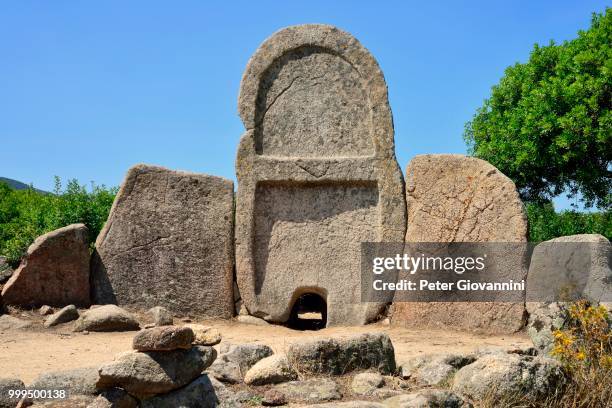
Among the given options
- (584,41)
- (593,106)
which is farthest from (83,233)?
(584,41)

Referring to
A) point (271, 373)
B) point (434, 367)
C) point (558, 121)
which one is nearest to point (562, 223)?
point (558, 121)

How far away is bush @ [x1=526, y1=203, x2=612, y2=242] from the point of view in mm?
15355

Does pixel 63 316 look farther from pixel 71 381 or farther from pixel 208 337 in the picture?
pixel 71 381

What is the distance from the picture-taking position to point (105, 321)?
8289 millimetres

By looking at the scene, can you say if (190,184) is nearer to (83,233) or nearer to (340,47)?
(83,233)

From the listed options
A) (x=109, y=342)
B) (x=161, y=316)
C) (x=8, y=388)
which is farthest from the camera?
(x=161, y=316)

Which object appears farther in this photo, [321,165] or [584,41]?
[584,41]

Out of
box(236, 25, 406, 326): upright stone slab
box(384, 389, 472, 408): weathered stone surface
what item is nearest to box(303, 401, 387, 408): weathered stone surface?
box(384, 389, 472, 408): weathered stone surface

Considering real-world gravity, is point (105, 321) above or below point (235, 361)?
above

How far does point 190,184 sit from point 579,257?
4.84 metres

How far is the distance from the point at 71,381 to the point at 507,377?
329 cm

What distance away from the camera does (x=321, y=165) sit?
9109 millimetres

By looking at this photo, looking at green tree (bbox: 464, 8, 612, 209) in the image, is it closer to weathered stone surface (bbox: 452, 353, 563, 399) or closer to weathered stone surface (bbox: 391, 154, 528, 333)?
weathered stone surface (bbox: 391, 154, 528, 333)

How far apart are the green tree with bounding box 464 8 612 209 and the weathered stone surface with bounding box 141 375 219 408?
10.4m
